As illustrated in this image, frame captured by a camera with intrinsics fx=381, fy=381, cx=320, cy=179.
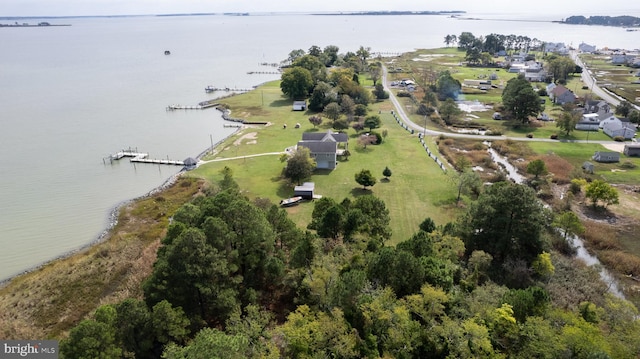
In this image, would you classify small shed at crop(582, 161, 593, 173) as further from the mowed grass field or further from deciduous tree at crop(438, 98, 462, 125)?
deciduous tree at crop(438, 98, 462, 125)

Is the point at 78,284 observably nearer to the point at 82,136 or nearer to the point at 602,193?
the point at 82,136

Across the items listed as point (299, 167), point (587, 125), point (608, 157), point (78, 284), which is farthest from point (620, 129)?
point (78, 284)

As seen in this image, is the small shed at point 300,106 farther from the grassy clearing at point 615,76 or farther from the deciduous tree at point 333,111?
the grassy clearing at point 615,76

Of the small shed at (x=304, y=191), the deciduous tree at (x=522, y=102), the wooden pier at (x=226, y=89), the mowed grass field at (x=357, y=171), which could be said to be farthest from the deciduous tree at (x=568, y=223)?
the wooden pier at (x=226, y=89)

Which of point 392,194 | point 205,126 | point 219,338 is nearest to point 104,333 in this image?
point 219,338

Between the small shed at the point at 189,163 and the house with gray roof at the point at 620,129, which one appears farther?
the house with gray roof at the point at 620,129

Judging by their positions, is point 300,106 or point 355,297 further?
point 300,106

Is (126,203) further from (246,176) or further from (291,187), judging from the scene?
(291,187)
